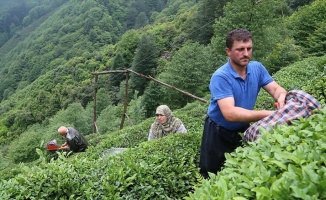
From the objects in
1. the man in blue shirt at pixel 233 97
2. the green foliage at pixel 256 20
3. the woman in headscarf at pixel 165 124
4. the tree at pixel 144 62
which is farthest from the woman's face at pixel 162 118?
the tree at pixel 144 62

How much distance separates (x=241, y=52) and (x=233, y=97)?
1.43 ft

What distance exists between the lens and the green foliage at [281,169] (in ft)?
4.45

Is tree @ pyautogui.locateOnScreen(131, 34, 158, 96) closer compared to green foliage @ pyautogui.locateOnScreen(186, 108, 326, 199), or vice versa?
green foliage @ pyautogui.locateOnScreen(186, 108, 326, 199)

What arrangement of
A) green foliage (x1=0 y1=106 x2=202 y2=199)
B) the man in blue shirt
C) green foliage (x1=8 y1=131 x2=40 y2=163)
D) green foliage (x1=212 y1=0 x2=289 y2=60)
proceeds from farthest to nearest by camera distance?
green foliage (x1=8 y1=131 x2=40 y2=163), green foliage (x1=212 y1=0 x2=289 y2=60), green foliage (x1=0 y1=106 x2=202 y2=199), the man in blue shirt

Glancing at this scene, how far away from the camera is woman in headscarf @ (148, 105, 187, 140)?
632 centimetres

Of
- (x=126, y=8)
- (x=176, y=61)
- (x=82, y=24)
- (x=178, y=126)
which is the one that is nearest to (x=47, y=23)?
(x=82, y=24)

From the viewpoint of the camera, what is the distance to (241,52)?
3.07 metres

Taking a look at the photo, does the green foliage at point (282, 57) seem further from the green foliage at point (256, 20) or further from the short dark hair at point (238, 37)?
the short dark hair at point (238, 37)

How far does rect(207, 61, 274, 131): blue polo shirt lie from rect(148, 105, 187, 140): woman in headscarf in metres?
2.95

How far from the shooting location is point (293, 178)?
1.41 m

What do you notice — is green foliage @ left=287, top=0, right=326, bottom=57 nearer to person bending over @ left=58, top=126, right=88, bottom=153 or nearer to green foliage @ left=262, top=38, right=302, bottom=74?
green foliage @ left=262, top=38, right=302, bottom=74

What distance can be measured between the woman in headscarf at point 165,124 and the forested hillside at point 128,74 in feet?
2.56

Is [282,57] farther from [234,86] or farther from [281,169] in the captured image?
[281,169]

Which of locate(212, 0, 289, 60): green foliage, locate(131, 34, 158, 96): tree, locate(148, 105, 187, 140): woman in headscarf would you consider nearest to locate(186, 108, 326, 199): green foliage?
locate(148, 105, 187, 140): woman in headscarf
